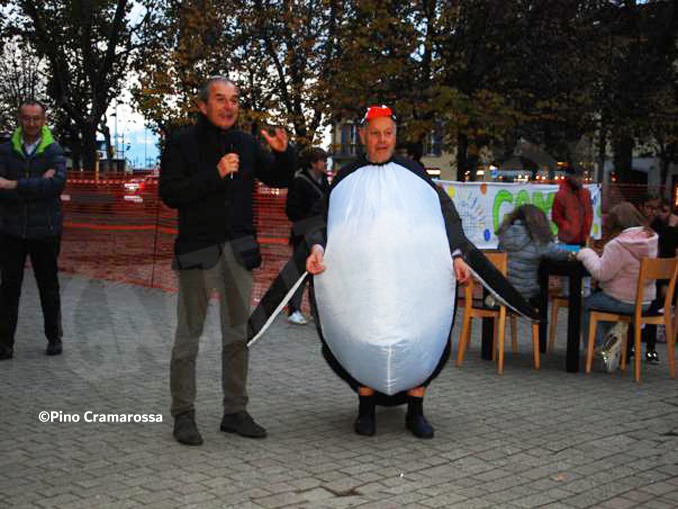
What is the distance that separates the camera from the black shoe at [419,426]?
5.45 metres

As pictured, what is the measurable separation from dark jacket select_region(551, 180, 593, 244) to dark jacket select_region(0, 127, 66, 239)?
567 centimetres

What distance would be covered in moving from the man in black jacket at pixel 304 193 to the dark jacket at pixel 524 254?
2.03 meters

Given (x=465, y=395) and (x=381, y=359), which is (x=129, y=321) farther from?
(x=381, y=359)

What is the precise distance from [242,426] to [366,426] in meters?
0.70

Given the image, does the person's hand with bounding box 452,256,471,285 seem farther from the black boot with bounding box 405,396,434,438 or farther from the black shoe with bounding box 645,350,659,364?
the black shoe with bounding box 645,350,659,364

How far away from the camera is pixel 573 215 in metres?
10.8

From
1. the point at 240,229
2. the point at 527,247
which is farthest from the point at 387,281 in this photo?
the point at 527,247

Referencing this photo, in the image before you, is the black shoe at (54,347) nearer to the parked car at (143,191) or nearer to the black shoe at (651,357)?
the black shoe at (651,357)

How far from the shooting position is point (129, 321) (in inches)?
397

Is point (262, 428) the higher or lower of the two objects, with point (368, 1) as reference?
lower

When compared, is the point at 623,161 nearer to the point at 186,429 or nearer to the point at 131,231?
the point at 131,231

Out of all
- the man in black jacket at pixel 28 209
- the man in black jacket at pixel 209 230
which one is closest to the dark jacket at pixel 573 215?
the man in black jacket at pixel 28 209

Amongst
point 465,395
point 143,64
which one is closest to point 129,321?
point 465,395

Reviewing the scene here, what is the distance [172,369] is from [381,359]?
3.78 feet
